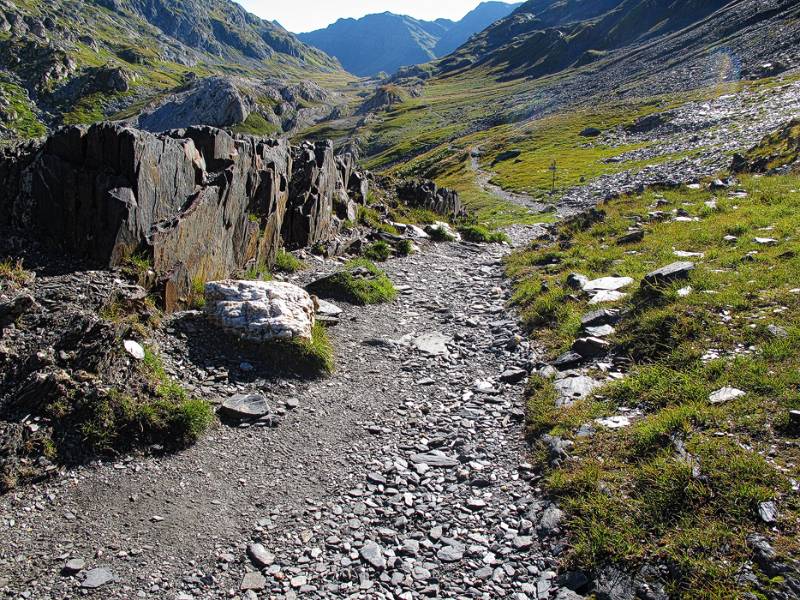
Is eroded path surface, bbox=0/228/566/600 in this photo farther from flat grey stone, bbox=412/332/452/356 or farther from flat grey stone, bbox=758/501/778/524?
flat grey stone, bbox=758/501/778/524

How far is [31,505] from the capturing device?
25.0ft

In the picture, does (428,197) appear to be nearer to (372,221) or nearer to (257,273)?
(372,221)

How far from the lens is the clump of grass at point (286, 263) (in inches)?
824

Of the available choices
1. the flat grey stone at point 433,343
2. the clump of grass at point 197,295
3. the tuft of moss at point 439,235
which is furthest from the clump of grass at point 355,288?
the tuft of moss at point 439,235

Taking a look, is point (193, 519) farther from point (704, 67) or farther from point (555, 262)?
point (704, 67)

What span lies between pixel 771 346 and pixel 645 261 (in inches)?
356

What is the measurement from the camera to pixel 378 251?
25.9m

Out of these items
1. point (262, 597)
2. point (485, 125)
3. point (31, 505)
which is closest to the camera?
point (262, 597)

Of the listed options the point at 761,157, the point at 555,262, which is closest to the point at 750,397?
the point at 555,262

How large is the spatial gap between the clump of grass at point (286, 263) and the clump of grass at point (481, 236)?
15.3 m

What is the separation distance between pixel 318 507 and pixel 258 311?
6.22 metres

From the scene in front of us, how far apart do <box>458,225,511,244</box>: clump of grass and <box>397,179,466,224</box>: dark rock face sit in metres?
5.22

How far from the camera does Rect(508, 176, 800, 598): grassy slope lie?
6.55 m

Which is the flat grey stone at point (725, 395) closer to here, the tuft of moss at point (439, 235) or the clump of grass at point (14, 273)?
the clump of grass at point (14, 273)
